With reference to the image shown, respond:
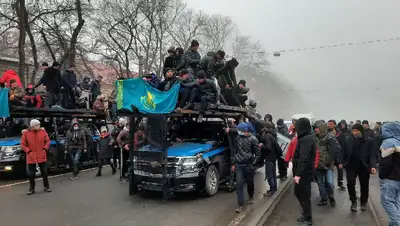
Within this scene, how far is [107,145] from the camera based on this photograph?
35.6ft

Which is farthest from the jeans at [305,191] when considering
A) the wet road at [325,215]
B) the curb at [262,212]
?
the curb at [262,212]

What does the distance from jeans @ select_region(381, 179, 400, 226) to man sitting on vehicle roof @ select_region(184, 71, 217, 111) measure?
3980 mm

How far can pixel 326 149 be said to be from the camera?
7117 mm

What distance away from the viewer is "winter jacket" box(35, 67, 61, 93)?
12.0 metres

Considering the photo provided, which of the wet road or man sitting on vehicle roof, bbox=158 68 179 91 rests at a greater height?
man sitting on vehicle roof, bbox=158 68 179 91

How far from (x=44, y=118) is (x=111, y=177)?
2.96m

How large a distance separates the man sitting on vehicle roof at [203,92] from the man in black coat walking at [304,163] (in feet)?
8.50

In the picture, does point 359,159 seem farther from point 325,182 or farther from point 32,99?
point 32,99

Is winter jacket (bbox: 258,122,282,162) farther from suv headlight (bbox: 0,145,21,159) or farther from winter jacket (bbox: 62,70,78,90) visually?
winter jacket (bbox: 62,70,78,90)

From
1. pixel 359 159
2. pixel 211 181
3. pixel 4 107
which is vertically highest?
pixel 4 107

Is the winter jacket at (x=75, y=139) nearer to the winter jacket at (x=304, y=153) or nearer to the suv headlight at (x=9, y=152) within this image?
the suv headlight at (x=9, y=152)

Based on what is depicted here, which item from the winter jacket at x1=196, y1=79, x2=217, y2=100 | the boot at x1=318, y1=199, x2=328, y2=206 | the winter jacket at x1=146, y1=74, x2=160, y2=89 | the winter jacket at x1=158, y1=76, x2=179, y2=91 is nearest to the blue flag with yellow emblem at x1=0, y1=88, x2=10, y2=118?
the winter jacket at x1=146, y1=74, x2=160, y2=89

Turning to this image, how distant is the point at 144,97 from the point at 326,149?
3.94 metres

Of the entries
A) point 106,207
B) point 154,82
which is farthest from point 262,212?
point 154,82
